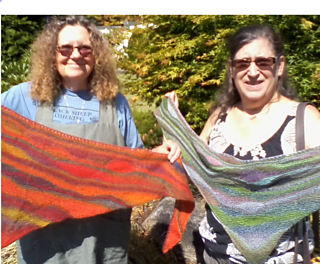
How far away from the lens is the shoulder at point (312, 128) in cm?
172

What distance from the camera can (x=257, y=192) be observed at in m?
1.88

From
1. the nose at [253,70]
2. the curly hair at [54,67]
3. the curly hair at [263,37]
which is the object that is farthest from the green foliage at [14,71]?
the nose at [253,70]

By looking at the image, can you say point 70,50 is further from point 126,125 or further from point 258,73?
point 258,73

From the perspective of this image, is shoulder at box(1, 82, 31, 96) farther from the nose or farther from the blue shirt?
the nose

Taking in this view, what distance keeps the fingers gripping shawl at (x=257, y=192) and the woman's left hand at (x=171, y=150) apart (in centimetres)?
Result: 10

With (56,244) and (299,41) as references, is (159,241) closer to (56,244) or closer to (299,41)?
(56,244)

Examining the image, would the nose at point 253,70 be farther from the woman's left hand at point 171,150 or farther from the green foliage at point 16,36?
the green foliage at point 16,36

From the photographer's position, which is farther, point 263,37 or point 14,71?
point 14,71

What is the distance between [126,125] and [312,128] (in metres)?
0.90

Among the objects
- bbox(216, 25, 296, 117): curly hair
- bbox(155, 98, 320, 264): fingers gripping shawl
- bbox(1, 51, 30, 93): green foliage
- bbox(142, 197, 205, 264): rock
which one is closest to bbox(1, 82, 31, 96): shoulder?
bbox(155, 98, 320, 264): fingers gripping shawl

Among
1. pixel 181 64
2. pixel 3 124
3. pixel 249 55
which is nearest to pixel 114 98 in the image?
pixel 3 124

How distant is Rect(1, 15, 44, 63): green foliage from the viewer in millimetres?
8664

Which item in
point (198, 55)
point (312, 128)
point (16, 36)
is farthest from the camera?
point (16, 36)

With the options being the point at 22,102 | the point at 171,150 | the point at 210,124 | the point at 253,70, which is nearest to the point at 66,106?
the point at 22,102
